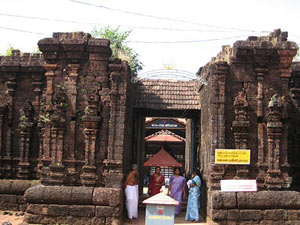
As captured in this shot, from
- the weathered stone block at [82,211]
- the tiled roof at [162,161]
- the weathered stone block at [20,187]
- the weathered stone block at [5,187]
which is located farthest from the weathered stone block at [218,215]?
the tiled roof at [162,161]

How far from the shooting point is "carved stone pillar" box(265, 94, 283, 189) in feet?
34.5

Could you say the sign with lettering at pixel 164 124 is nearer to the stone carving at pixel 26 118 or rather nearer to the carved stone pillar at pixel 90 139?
the stone carving at pixel 26 118

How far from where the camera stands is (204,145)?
38.6 feet

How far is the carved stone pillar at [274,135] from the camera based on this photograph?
10.5m

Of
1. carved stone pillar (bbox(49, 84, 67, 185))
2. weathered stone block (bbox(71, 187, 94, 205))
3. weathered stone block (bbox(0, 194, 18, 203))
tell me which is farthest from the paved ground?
weathered stone block (bbox(71, 187, 94, 205))

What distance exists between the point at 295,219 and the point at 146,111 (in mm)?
6129

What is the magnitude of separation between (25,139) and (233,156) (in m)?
6.55

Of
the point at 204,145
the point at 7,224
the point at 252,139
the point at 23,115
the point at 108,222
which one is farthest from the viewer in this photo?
the point at 23,115

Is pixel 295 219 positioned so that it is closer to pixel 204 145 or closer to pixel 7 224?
pixel 204 145

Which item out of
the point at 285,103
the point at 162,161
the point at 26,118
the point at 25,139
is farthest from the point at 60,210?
the point at 162,161

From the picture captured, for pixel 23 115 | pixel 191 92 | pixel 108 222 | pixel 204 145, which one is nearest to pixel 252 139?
pixel 204 145

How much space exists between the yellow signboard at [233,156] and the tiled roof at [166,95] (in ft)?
9.52

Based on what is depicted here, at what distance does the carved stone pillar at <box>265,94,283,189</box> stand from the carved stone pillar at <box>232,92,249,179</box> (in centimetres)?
61

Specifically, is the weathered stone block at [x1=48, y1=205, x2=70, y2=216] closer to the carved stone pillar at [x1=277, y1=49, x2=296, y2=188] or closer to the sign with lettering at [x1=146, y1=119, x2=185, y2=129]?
the carved stone pillar at [x1=277, y1=49, x2=296, y2=188]
